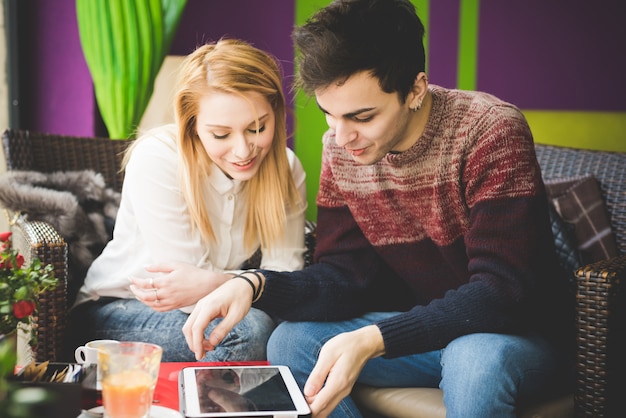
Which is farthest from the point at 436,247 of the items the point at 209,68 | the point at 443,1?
the point at 443,1

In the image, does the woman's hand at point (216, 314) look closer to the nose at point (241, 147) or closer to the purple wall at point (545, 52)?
the nose at point (241, 147)

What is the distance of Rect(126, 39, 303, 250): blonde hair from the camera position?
176cm

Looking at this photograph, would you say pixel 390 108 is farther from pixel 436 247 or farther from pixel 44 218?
pixel 44 218

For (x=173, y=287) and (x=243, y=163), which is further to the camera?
(x=243, y=163)

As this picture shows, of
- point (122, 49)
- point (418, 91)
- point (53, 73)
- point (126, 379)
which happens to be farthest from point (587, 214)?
point (53, 73)

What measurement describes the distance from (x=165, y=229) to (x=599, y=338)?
3.44ft

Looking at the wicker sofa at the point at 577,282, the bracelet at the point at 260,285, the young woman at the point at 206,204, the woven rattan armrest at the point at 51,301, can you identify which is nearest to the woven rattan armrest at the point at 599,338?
the wicker sofa at the point at 577,282

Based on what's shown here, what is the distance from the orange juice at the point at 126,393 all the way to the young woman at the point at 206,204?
0.63 metres

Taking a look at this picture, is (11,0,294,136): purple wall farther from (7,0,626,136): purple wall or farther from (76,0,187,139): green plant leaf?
(76,0,187,139): green plant leaf

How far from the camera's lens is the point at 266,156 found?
1.90 m

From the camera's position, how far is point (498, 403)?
4.09 ft

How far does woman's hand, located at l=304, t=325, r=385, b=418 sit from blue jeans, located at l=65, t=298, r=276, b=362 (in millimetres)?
524

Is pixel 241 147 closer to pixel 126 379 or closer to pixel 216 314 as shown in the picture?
pixel 216 314

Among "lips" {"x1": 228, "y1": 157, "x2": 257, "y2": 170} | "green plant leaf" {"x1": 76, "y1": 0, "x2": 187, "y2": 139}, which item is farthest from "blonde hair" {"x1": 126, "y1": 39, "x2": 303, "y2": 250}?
"green plant leaf" {"x1": 76, "y1": 0, "x2": 187, "y2": 139}
